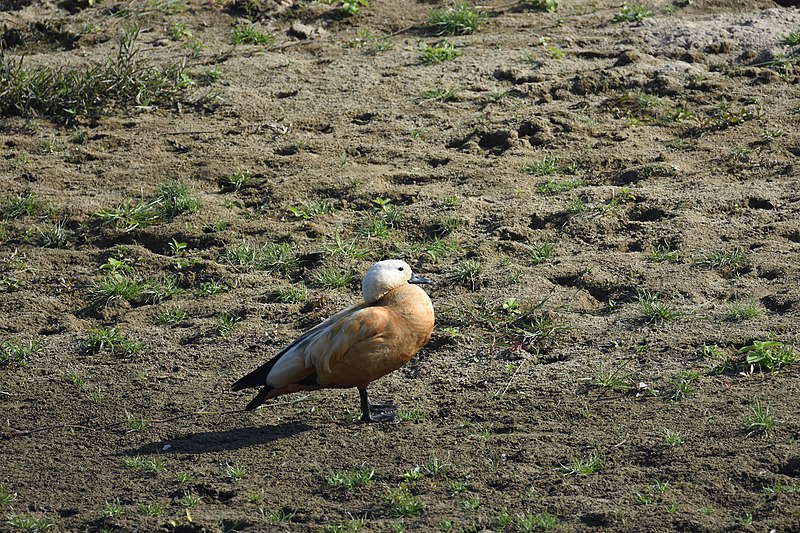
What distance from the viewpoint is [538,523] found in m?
4.39

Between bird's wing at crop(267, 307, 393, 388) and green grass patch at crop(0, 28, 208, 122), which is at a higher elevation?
green grass patch at crop(0, 28, 208, 122)

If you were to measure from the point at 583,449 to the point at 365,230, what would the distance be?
9.19ft

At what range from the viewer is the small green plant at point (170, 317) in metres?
6.62

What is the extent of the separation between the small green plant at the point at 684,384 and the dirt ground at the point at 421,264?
1 centimetres

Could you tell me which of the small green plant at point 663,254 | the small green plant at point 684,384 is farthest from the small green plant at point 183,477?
the small green plant at point 663,254

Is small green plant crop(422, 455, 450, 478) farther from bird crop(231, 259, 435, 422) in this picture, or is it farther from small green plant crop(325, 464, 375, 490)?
bird crop(231, 259, 435, 422)

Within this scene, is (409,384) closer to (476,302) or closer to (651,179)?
(476,302)

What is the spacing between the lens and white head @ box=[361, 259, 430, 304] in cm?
546

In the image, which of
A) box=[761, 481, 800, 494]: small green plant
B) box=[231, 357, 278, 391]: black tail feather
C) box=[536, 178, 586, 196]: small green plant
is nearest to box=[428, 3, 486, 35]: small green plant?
box=[536, 178, 586, 196]: small green plant

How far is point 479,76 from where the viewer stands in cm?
927

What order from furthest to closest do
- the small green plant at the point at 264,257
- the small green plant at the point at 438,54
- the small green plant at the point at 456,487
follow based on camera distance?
1. the small green plant at the point at 438,54
2. the small green plant at the point at 264,257
3. the small green plant at the point at 456,487

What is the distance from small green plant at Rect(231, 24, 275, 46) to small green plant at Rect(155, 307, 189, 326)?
417cm

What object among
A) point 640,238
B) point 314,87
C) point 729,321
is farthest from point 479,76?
point 729,321

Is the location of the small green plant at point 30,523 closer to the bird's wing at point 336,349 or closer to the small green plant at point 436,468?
the bird's wing at point 336,349
